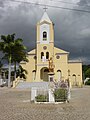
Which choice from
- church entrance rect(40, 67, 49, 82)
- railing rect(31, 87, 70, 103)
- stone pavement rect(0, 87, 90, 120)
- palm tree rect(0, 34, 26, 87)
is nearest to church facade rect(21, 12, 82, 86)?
church entrance rect(40, 67, 49, 82)

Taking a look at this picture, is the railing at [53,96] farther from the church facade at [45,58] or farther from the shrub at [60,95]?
the church facade at [45,58]

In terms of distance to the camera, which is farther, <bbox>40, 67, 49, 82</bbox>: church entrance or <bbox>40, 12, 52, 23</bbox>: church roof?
<bbox>40, 12, 52, 23</bbox>: church roof

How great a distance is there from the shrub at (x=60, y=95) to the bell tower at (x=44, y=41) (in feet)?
131

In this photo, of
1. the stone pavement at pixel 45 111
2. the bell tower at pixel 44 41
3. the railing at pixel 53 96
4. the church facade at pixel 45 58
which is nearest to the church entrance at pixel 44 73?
the church facade at pixel 45 58

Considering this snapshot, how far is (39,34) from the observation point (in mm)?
58375

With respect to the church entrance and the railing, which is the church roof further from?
the railing

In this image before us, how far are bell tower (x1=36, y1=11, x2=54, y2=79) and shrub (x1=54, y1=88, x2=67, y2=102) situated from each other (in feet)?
131

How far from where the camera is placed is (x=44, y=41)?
191ft

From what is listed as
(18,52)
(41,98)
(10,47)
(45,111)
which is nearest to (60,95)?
(41,98)

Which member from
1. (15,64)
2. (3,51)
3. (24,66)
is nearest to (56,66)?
(24,66)

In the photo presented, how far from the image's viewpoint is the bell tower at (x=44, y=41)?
57.9 meters

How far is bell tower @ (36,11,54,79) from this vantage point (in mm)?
57888

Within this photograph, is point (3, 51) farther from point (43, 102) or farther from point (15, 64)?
point (43, 102)

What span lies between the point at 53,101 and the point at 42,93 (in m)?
1.24
